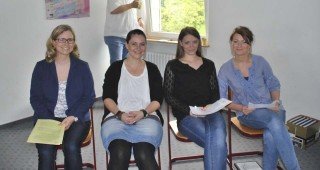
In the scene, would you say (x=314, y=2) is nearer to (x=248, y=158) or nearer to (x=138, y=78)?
(x=248, y=158)

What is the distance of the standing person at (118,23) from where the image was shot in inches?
160

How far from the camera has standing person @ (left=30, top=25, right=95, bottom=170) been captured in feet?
7.67

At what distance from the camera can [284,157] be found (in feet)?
7.28

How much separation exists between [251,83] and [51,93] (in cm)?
142

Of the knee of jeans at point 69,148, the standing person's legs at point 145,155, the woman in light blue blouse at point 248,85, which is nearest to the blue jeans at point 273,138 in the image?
the woman in light blue blouse at point 248,85

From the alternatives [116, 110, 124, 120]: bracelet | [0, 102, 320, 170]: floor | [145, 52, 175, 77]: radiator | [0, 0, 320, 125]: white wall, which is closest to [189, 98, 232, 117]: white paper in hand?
[116, 110, 124, 120]: bracelet

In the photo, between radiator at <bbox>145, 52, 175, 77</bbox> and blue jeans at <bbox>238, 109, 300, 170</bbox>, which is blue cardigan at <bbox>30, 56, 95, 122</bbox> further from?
radiator at <bbox>145, 52, 175, 77</bbox>

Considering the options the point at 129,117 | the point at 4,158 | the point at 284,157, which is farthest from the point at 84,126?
the point at 284,157

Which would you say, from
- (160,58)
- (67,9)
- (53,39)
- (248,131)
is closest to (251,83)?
(248,131)

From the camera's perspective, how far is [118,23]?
410 cm

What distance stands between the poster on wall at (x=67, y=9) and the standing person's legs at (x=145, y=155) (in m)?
2.37

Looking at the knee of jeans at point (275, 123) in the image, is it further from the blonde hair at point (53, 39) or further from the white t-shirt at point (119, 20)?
the white t-shirt at point (119, 20)

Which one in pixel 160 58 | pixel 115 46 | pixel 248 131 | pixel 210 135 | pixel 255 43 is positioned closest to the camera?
pixel 210 135

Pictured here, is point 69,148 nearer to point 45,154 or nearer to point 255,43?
point 45,154
